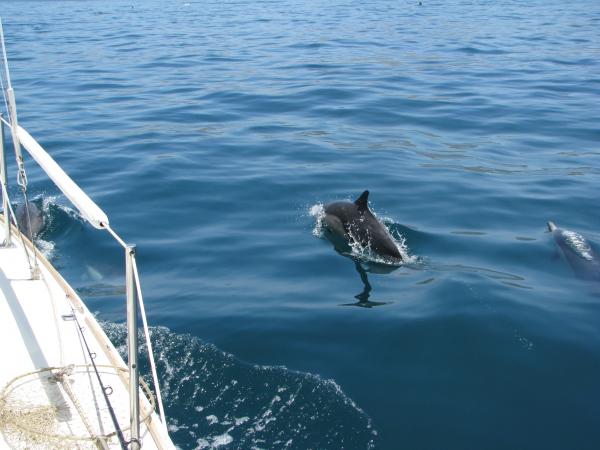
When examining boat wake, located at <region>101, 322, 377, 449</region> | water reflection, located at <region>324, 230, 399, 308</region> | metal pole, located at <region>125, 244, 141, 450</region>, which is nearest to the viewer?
metal pole, located at <region>125, 244, 141, 450</region>

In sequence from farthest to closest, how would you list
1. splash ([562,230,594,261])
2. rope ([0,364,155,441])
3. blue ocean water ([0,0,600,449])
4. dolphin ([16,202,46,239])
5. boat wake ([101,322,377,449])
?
dolphin ([16,202,46,239]) < splash ([562,230,594,261]) < blue ocean water ([0,0,600,449]) < boat wake ([101,322,377,449]) < rope ([0,364,155,441])

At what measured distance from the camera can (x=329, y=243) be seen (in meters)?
11.4

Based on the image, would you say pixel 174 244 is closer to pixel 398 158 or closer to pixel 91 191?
pixel 91 191

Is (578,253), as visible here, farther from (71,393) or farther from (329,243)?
(71,393)

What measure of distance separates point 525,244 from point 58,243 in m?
7.18

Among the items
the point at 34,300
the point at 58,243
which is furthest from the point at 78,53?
the point at 34,300

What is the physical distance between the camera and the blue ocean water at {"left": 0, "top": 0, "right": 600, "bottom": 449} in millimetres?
7082

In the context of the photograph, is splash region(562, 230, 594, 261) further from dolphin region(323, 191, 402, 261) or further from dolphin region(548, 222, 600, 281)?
dolphin region(323, 191, 402, 261)

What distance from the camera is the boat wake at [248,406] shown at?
647cm

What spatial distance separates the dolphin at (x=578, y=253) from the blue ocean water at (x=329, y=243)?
0.58 ft

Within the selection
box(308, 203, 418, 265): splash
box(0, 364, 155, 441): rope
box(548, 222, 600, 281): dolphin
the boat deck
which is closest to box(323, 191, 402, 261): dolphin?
box(308, 203, 418, 265): splash

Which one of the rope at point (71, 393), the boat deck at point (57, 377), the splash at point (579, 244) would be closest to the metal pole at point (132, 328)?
the boat deck at point (57, 377)

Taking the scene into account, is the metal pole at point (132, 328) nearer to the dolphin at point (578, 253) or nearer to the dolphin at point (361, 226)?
the dolphin at point (361, 226)

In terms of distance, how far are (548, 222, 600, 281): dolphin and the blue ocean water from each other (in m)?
0.18
